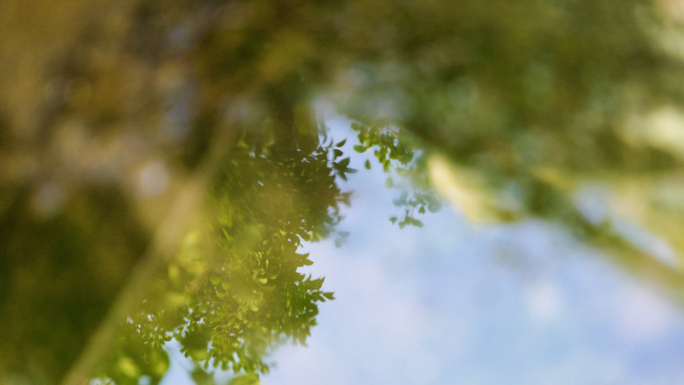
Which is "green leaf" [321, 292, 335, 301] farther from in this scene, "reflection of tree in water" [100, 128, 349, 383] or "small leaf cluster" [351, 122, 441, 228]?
"small leaf cluster" [351, 122, 441, 228]

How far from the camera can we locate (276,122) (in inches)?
29.6

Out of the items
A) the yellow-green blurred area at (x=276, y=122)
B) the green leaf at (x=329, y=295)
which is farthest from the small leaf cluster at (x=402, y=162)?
the green leaf at (x=329, y=295)

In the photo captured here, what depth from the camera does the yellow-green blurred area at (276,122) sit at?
0.47 m

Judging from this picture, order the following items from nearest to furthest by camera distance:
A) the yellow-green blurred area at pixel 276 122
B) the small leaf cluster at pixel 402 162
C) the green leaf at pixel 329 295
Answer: the yellow-green blurred area at pixel 276 122
the small leaf cluster at pixel 402 162
the green leaf at pixel 329 295

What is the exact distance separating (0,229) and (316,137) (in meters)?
0.57

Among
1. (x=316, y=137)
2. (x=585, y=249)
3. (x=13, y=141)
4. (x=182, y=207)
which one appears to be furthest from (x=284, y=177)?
(x=585, y=249)

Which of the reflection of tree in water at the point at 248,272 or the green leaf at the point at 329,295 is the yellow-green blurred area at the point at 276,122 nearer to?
the reflection of tree in water at the point at 248,272

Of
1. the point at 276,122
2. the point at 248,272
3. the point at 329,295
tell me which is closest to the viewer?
the point at 276,122

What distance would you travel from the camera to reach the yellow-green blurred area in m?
0.47

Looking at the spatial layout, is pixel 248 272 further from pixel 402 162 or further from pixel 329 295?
pixel 402 162

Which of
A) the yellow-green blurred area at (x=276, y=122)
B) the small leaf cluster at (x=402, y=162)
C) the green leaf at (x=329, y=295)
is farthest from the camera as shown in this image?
the green leaf at (x=329, y=295)

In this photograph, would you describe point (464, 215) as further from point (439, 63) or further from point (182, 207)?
point (182, 207)

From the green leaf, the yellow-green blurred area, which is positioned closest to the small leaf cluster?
the yellow-green blurred area

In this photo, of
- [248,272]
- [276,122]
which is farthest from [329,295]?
[276,122]
